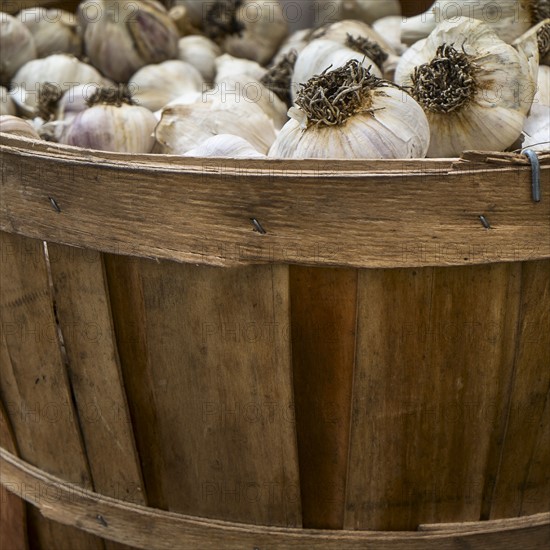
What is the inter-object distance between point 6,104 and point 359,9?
0.86 m

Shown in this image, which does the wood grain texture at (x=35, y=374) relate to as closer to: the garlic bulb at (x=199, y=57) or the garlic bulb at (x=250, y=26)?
the garlic bulb at (x=199, y=57)

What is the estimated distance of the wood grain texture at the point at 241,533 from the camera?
38.8 inches

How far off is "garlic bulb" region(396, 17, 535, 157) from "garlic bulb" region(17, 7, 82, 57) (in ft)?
3.29

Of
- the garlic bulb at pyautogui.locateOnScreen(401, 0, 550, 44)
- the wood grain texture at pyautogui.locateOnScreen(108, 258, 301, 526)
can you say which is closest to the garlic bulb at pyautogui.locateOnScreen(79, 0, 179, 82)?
the garlic bulb at pyautogui.locateOnScreen(401, 0, 550, 44)

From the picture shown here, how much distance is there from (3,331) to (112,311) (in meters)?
0.20

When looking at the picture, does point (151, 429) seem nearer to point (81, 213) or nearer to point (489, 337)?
point (81, 213)

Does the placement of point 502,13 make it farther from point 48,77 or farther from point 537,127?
point 48,77

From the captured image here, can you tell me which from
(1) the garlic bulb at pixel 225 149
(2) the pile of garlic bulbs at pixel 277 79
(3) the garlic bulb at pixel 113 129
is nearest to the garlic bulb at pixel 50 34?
(2) the pile of garlic bulbs at pixel 277 79

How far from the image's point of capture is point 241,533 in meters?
1.01

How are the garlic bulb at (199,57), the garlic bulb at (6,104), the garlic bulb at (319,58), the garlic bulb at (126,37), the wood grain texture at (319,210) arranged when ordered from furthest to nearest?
the garlic bulb at (199,57) → the garlic bulb at (126,37) → the garlic bulb at (6,104) → the garlic bulb at (319,58) → the wood grain texture at (319,210)

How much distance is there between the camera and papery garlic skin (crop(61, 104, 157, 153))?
1.20 meters

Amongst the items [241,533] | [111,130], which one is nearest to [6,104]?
[111,130]

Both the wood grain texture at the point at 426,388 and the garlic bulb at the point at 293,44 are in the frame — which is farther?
the garlic bulb at the point at 293,44

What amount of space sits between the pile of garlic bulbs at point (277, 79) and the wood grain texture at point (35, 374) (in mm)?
275
